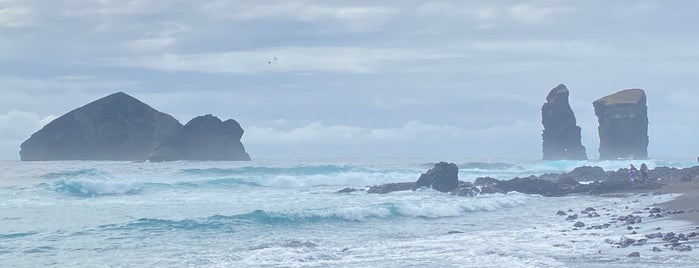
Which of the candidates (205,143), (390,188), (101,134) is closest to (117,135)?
(101,134)

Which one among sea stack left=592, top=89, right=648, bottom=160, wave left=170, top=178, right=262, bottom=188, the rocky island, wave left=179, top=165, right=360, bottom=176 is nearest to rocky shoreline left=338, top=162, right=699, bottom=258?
wave left=170, top=178, right=262, bottom=188

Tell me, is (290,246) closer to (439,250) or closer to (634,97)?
(439,250)

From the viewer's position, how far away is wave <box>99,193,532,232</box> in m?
26.1

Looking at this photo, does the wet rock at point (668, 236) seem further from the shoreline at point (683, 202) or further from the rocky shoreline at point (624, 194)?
the shoreline at point (683, 202)

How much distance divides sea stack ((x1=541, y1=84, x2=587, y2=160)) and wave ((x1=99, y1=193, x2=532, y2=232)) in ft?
216

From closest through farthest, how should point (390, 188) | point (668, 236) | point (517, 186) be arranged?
point (668, 236)
point (517, 186)
point (390, 188)

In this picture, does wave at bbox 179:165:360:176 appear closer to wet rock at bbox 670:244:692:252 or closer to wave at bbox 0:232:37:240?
wave at bbox 0:232:37:240

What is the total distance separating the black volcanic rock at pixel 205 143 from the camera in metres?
92.8

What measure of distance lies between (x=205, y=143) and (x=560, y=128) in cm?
3883

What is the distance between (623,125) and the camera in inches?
3885

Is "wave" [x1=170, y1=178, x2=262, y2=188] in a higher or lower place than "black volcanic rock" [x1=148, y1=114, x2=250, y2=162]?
lower

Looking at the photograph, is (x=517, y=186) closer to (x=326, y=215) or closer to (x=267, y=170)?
(x=326, y=215)

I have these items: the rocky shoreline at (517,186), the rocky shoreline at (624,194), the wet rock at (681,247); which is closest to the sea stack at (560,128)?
the rocky shoreline at (624,194)

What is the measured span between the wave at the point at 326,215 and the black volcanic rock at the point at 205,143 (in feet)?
200
